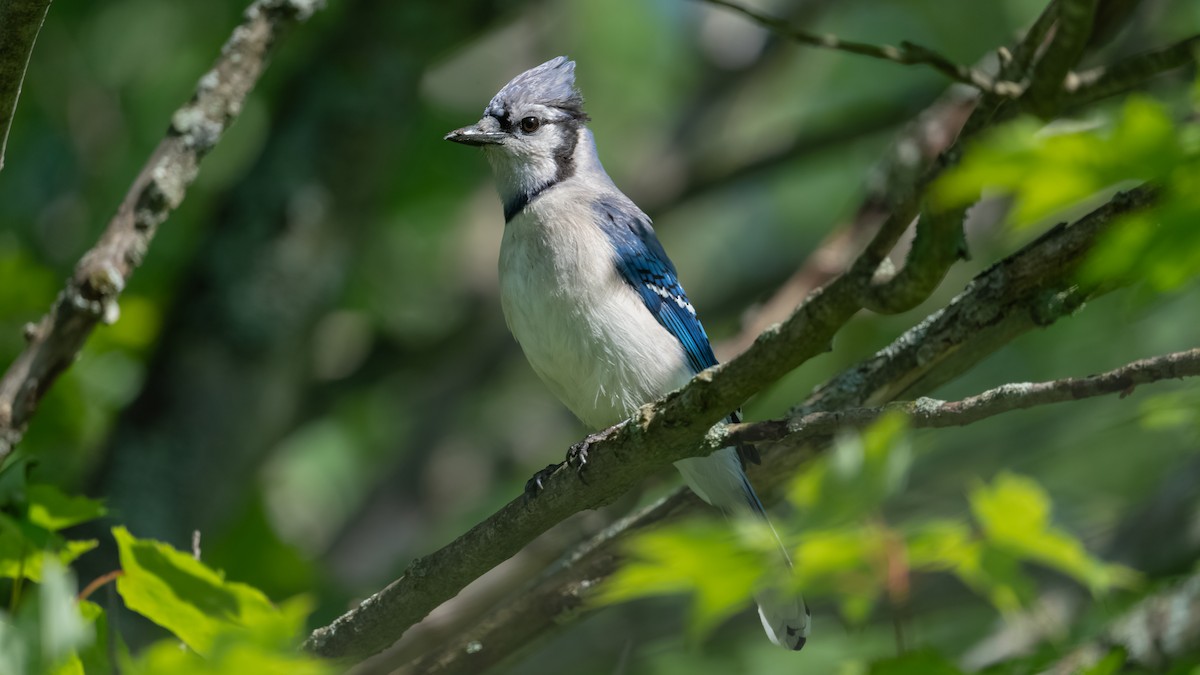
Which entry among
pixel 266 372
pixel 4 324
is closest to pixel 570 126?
pixel 266 372

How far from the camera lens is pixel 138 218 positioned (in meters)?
3.20

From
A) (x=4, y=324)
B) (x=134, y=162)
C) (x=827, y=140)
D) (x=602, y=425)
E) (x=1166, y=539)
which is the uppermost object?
(x=134, y=162)

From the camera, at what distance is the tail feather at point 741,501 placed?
3430mm

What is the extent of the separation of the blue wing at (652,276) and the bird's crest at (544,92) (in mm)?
551

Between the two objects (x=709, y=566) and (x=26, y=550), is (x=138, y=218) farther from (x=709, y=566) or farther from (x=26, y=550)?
(x=709, y=566)

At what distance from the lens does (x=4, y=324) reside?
397 cm

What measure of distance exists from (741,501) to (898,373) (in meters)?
0.85

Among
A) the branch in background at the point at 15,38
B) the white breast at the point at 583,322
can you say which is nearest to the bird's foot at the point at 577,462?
the white breast at the point at 583,322

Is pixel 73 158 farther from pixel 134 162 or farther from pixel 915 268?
pixel 915 268

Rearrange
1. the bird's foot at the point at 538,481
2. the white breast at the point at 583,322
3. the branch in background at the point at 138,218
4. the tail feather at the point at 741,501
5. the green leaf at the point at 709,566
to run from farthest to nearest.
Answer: the white breast at the point at 583,322, the tail feather at the point at 741,501, the branch in background at the point at 138,218, the bird's foot at the point at 538,481, the green leaf at the point at 709,566

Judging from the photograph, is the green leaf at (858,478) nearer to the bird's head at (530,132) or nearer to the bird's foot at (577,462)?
the bird's foot at (577,462)

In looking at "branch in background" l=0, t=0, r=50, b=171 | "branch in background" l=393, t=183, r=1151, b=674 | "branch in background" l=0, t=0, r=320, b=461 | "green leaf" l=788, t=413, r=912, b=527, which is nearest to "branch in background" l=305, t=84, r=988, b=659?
"branch in background" l=393, t=183, r=1151, b=674

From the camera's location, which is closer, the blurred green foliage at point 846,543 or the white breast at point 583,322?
the blurred green foliage at point 846,543

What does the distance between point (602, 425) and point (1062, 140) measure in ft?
7.96
